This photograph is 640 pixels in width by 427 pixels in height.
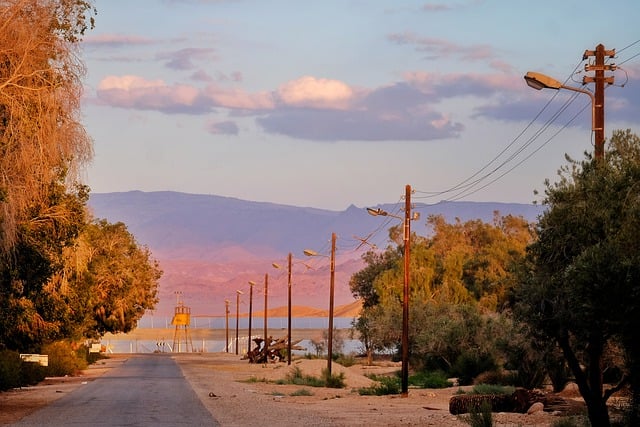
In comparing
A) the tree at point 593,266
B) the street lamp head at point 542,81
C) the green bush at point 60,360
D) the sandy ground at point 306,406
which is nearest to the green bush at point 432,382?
the sandy ground at point 306,406

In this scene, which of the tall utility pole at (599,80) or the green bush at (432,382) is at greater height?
the tall utility pole at (599,80)

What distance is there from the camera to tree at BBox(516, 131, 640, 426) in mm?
15172

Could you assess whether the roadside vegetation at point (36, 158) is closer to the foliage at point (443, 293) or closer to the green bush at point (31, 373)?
the green bush at point (31, 373)

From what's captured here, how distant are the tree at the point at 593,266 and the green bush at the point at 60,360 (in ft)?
130

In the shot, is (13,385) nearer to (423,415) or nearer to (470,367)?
(423,415)

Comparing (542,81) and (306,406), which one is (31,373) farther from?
(542,81)

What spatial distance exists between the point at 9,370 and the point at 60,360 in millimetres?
18260

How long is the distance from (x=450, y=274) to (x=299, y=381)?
32.1 meters

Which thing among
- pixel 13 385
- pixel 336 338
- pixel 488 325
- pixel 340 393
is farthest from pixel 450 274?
pixel 13 385

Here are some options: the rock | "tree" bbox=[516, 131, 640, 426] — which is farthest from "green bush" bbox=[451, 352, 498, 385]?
"tree" bbox=[516, 131, 640, 426]

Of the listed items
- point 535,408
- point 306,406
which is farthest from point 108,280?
point 535,408

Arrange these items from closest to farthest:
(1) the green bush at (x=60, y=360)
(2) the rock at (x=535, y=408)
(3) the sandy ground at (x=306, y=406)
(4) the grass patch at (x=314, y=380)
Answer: (3) the sandy ground at (x=306, y=406), (2) the rock at (x=535, y=408), (4) the grass patch at (x=314, y=380), (1) the green bush at (x=60, y=360)

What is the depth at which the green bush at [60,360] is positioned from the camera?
5541 centimetres

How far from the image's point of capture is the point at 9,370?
38.6 m
